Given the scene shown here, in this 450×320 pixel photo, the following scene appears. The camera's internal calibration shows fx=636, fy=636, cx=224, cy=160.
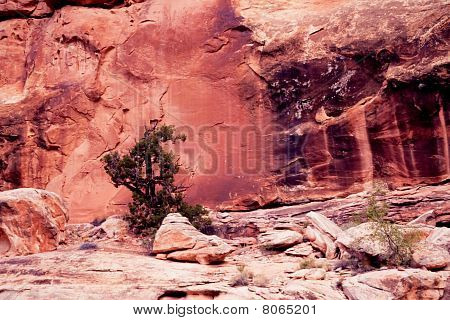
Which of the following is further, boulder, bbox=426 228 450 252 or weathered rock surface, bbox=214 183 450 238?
weathered rock surface, bbox=214 183 450 238

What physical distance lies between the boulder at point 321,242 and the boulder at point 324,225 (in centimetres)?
12

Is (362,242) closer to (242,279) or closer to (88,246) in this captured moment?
(242,279)

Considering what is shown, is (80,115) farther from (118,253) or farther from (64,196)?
(118,253)

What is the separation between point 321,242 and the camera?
17266mm

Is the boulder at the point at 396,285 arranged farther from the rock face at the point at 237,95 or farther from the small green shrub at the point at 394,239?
the rock face at the point at 237,95

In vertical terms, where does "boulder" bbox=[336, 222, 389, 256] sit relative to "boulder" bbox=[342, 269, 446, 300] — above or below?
above

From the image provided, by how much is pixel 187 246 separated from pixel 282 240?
304cm

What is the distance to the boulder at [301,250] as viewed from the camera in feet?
56.8

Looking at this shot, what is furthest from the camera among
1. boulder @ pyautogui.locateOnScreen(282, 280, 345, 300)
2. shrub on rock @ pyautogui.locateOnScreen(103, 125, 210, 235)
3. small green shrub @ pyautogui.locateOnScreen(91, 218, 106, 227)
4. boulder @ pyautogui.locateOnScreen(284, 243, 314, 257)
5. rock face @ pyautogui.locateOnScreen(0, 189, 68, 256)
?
small green shrub @ pyautogui.locateOnScreen(91, 218, 106, 227)

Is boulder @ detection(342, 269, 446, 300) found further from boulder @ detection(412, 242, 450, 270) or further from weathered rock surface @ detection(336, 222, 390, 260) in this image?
weathered rock surface @ detection(336, 222, 390, 260)

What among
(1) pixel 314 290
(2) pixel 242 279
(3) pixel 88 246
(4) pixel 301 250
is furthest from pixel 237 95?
(1) pixel 314 290

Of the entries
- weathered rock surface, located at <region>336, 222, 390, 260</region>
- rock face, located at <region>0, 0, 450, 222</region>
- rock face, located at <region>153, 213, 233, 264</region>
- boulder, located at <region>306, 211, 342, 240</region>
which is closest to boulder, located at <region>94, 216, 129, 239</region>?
rock face, located at <region>0, 0, 450, 222</region>

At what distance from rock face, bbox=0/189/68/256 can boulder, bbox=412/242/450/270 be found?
9.86 metres

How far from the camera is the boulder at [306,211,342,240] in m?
17.5
